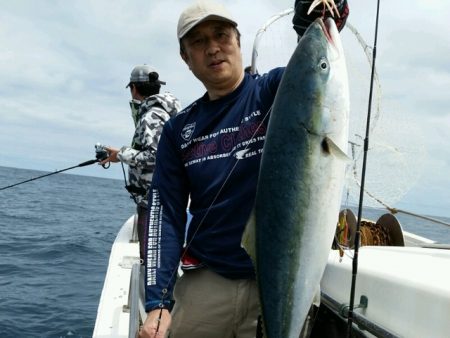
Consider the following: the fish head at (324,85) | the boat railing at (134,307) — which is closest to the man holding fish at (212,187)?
the fish head at (324,85)

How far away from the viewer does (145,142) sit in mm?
4703

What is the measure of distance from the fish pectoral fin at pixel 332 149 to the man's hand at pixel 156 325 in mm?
1287

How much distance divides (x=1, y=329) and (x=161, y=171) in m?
6.32

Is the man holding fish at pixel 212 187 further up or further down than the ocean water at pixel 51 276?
further up

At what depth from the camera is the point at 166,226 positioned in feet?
8.35

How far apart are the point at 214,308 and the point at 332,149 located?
3.99 feet

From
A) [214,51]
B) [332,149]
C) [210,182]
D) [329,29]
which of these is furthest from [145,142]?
[332,149]

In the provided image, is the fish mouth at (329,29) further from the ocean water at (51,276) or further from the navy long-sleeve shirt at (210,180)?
the ocean water at (51,276)

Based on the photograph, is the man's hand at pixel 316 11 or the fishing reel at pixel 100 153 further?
the fishing reel at pixel 100 153

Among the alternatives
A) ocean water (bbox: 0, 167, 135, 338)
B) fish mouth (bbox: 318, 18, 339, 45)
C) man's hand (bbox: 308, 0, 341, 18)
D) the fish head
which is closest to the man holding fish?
man's hand (bbox: 308, 0, 341, 18)

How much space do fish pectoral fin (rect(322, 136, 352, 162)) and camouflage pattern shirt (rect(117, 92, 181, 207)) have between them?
10.3 feet

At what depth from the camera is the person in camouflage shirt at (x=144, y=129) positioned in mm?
4703

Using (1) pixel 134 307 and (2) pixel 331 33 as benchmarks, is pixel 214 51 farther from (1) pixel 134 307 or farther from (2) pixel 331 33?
(1) pixel 134 307

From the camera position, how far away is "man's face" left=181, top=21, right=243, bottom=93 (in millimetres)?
2287
